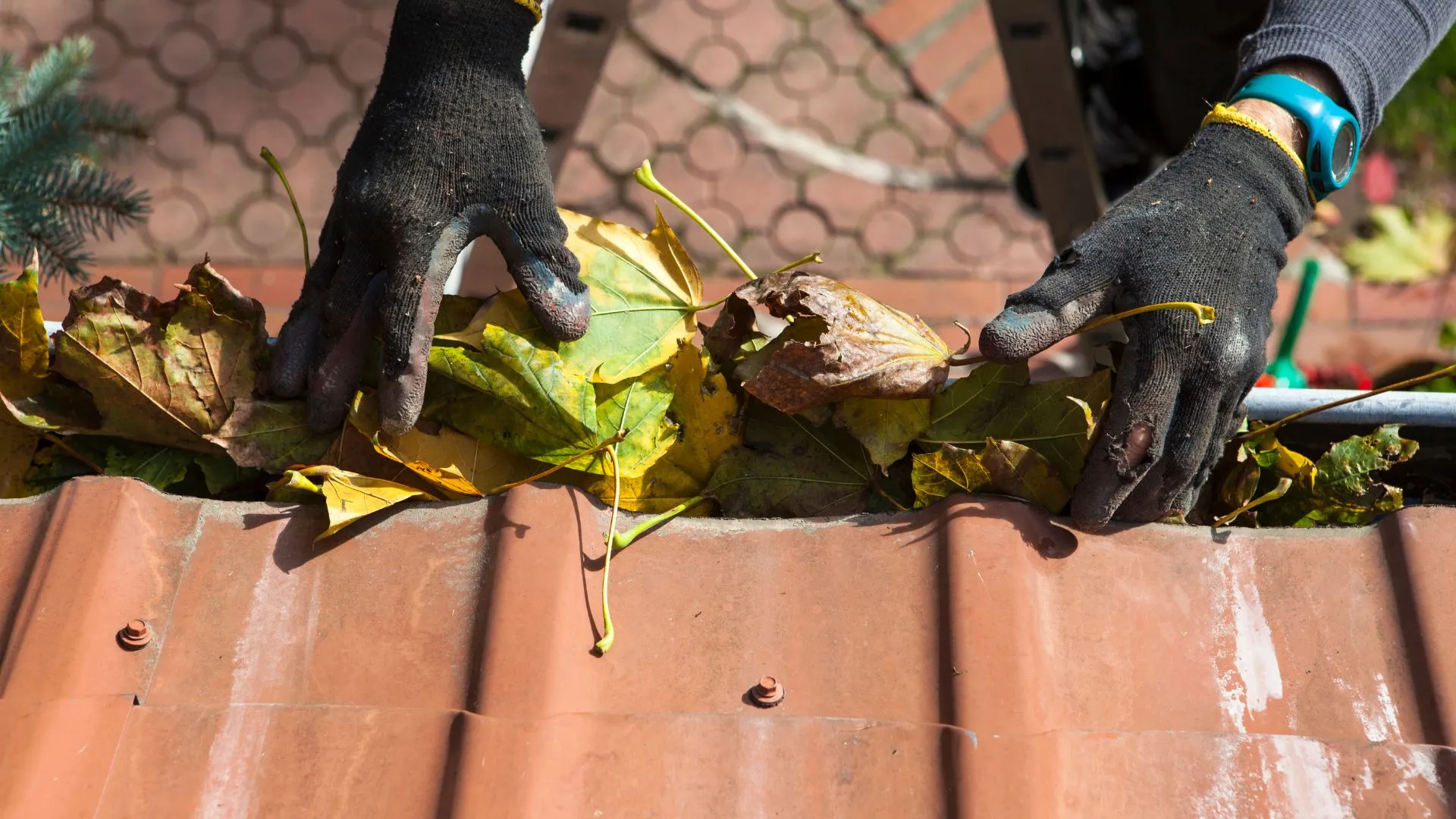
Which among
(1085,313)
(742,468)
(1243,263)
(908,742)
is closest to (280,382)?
(742,468)

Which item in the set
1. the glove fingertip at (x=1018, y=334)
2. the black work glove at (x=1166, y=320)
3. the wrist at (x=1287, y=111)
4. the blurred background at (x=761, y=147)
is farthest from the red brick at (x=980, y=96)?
the glove fingertip at (x=1018, y=334)

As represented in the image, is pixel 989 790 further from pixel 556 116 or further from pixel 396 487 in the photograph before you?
pixel 556 116

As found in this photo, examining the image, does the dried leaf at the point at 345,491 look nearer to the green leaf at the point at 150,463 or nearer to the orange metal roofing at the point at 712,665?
the orange metal roofing at the point at 712,665

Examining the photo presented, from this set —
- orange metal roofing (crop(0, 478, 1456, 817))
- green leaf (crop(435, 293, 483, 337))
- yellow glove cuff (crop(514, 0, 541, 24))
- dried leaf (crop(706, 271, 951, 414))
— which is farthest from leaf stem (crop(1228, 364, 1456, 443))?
→ yellow glove cuff (crop(514, 0, 541, 24))

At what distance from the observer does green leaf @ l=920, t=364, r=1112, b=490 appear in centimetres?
127

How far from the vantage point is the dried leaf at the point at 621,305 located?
1333 mm

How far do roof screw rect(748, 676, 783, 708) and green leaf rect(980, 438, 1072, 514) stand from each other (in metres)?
0.31

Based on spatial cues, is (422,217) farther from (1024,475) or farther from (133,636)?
(1024,475)

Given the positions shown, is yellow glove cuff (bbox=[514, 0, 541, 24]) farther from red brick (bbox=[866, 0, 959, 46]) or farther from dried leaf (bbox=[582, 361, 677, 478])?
red brick (bbox=[866, 0, 959, 46])

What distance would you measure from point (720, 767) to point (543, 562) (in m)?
0.27

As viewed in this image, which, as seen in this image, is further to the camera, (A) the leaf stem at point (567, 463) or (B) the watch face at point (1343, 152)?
(B) the watch face at point (1343, 152)

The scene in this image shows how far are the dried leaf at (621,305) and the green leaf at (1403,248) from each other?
10.3 ft

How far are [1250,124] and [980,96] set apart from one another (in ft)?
8.77

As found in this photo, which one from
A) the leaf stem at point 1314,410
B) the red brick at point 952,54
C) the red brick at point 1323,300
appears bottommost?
the leaf stem at point 1314,410
